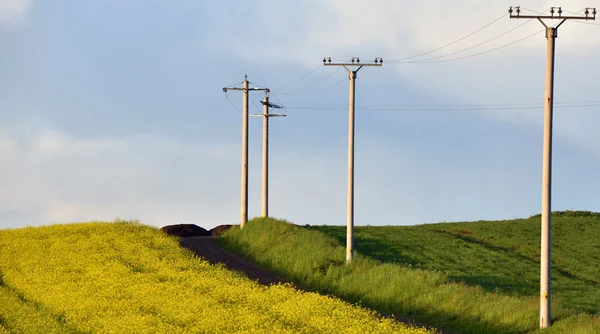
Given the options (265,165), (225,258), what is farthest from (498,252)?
(225,258)

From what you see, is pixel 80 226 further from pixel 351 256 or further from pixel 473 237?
pixel 473 237

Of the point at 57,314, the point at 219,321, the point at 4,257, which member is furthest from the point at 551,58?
the point at 4,257

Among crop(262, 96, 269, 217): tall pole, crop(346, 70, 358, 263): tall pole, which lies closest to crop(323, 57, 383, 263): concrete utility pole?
crop(346, 70, 358, 263): tall pole

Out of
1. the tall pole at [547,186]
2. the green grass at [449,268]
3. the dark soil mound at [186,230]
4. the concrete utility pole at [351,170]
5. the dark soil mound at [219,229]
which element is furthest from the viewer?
the dark soil mound at [219,229]

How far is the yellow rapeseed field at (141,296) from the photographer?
25.3 metres

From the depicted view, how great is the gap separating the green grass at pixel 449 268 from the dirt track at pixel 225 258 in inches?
35.9

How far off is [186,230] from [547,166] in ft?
125

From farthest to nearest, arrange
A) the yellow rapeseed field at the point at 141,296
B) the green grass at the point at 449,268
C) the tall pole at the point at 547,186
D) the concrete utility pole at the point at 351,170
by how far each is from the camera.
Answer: the concrete utility pole at the point at 351,170 → the green grass at the point at 449,268 → the tall pole at the point at 547,186 → the yellow rapeseed field at the point at 141,296

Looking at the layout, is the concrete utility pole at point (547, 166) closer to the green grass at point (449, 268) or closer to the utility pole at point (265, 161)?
the green grass at point (449, 268)

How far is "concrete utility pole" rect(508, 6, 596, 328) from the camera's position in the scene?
94.4ft

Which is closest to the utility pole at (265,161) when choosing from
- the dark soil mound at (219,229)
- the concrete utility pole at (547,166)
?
the dark soil mound at (219,229)

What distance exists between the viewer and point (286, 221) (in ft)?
176

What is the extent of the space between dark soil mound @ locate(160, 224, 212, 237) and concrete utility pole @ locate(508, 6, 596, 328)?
3567cm

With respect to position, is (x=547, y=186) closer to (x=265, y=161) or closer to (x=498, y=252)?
(x=265, y=161)
